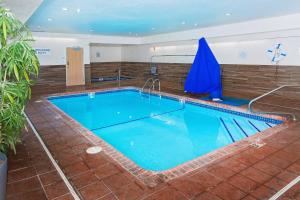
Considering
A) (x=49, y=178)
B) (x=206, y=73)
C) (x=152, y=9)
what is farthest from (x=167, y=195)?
(x=206, y=73)

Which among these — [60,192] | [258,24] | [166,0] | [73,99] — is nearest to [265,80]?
[258,24]

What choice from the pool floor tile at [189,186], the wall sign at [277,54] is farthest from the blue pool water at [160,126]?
the wall sign at [277,54]

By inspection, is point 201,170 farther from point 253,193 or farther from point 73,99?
point 73,99

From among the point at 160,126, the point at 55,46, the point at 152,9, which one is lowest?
the point at 160,126

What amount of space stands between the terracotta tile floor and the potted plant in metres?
0.42

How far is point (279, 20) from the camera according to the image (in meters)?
6.51

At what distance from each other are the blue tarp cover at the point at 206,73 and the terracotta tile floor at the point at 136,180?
13.5 feet

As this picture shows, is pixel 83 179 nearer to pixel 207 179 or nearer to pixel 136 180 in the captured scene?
pixel 136 180

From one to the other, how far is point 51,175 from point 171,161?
195 centimetres

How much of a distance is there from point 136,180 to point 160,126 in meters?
3.06

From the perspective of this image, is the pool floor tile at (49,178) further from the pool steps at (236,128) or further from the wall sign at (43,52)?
the wall sign at (43,52)

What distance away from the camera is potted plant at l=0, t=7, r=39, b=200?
Answer: 6.68ft

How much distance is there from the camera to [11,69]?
2.12 m

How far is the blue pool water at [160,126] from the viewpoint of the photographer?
410cm
